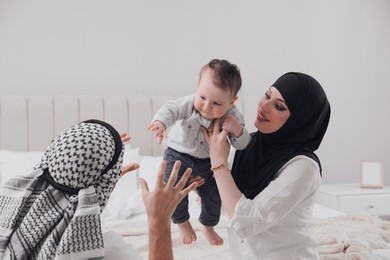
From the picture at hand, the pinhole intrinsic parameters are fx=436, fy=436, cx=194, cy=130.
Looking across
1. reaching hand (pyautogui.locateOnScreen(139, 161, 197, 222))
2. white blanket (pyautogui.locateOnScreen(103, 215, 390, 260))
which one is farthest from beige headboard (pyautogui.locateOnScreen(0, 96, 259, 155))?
reaching hand (pyautogui.locateOnScreen(139, 161, 197, 222))

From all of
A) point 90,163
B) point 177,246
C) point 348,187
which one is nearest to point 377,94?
point 348,187

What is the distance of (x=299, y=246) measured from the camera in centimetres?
155

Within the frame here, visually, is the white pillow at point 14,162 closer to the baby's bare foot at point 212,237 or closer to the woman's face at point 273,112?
the baby's bare foot at point 212,237

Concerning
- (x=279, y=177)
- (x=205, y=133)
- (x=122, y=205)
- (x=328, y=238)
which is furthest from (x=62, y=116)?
(x=279, y=177)

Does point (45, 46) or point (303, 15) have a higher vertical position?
point (303, 15)

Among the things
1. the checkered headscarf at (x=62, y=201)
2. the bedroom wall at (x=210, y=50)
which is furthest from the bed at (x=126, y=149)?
the checkered headscarf at (x=62, y=201)

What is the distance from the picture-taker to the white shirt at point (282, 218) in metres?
1.45

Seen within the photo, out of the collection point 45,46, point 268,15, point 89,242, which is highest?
point 268,15

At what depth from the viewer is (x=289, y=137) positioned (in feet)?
5.34

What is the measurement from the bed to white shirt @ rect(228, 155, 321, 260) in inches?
26.7

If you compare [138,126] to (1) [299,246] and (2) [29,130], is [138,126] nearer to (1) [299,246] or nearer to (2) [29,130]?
(2) [29,130]

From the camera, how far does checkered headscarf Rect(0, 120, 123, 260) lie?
101 cm

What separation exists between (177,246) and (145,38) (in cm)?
211

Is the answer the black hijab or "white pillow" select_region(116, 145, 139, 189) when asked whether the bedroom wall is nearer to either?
"white pillow" select_region(116, 145, 139, 189)
